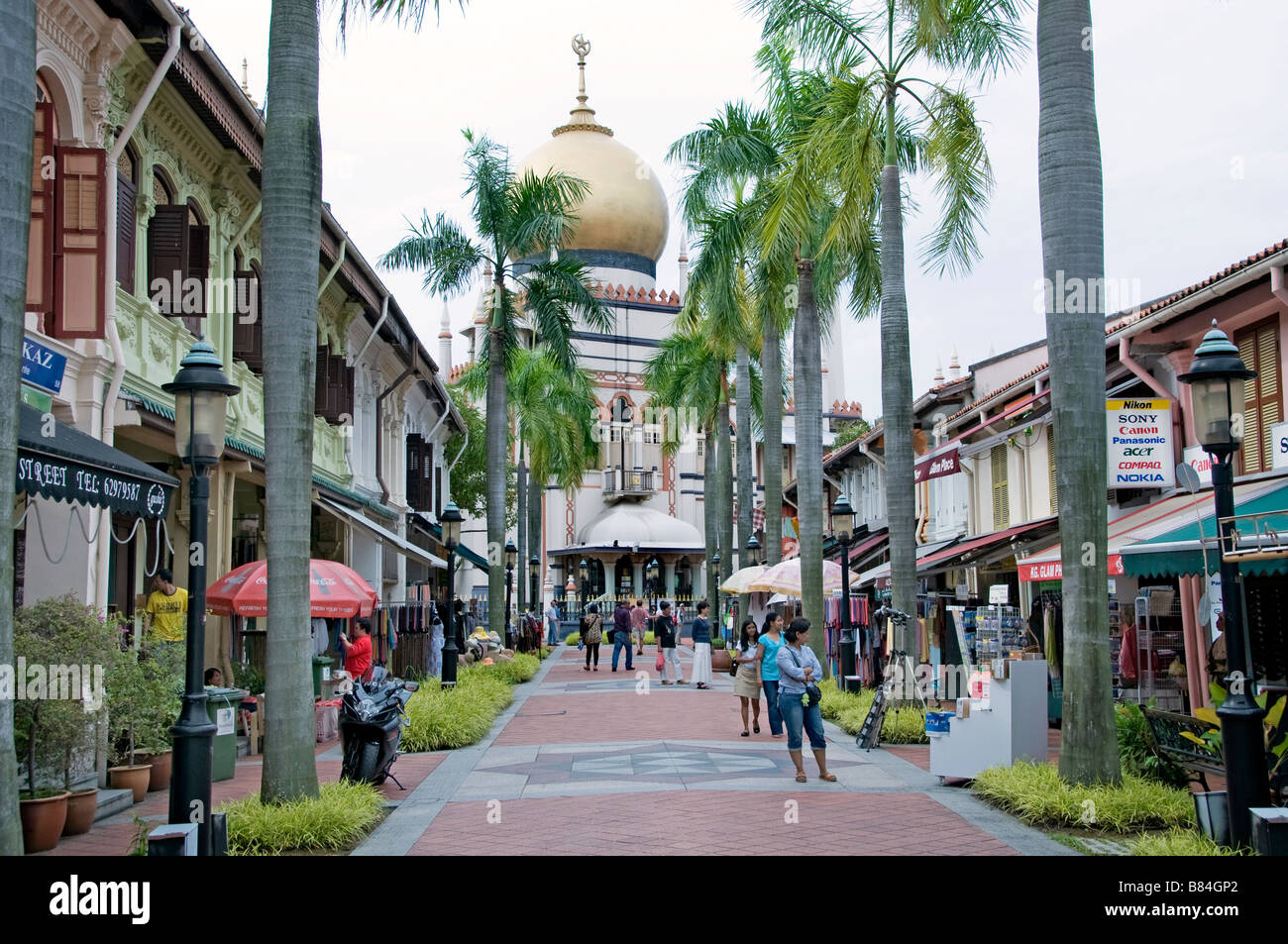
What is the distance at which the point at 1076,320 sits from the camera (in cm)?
1141

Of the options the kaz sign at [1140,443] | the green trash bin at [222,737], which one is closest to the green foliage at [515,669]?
the green trash bin at [222,737]

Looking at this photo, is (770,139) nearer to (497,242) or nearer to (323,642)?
(497,242)

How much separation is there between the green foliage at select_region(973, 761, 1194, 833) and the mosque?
48.1m

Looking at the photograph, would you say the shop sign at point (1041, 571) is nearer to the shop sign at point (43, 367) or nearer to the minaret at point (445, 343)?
the shop sign at point (43, 367)

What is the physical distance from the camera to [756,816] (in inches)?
429

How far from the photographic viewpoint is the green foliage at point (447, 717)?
16156 millimetres

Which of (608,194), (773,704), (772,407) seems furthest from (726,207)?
(608,194)

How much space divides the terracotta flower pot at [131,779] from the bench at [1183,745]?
30.6 feet

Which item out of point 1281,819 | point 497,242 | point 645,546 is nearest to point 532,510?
point 645,546

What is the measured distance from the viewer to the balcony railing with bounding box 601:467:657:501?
205 feet

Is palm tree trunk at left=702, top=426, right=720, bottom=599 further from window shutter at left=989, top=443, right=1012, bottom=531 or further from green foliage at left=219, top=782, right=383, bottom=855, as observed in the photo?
green foliage at left=219, top=782, right=383, bottom=855

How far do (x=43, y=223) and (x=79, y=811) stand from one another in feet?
17.1

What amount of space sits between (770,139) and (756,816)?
17948mm

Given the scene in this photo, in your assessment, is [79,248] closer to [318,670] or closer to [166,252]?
[166,252]
